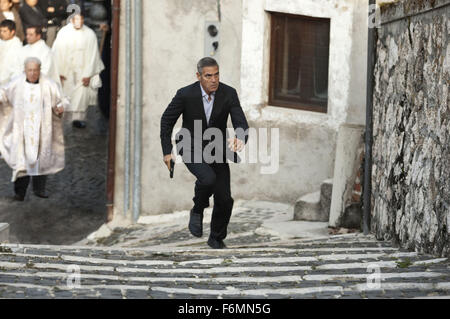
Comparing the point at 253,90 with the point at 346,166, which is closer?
the point at 346,166

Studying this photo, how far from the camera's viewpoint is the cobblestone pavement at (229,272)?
6434mm

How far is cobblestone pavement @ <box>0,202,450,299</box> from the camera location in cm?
643

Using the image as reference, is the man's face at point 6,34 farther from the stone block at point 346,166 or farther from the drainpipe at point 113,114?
the stone block at point 346,166

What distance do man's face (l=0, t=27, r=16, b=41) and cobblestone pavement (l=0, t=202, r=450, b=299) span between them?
692 cm

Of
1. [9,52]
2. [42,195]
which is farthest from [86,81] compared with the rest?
[42,195]

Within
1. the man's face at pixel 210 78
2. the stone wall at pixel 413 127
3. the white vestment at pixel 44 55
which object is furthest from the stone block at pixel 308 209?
the white vestment at pixel 44 55

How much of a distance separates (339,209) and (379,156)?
1414 mm

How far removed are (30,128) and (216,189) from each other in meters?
6.10

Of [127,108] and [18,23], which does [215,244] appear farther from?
[18,23]

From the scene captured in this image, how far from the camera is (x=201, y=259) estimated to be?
26.2 feet

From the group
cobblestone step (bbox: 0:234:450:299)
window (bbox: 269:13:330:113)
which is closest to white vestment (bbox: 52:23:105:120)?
window (bbox: 269:13:330:113)

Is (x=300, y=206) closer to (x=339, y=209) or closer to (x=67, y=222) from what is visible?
(x=339, y=209)

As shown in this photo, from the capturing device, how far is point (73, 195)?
587 inches

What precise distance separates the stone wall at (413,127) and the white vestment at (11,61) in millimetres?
6484
